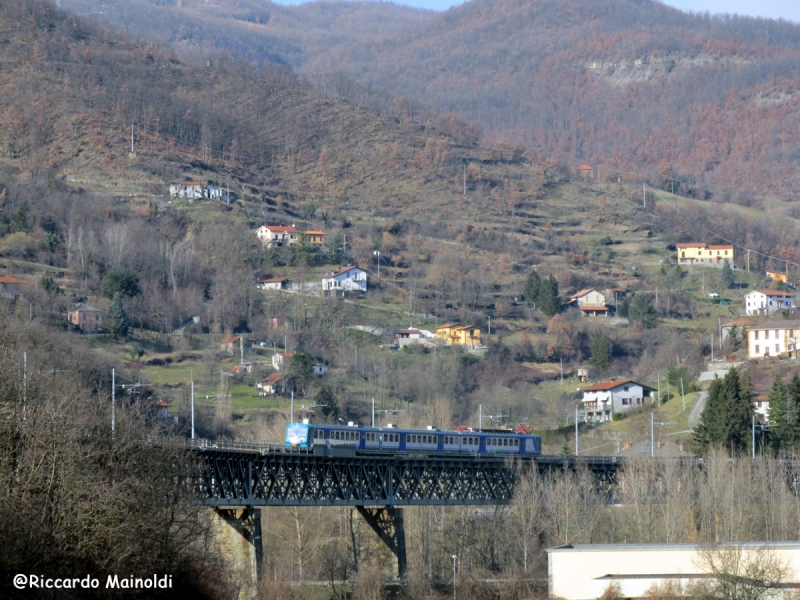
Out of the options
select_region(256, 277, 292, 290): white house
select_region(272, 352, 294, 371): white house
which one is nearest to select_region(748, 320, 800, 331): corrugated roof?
select_region(272, 352, 294, 371): white house

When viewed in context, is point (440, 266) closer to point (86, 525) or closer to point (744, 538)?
point (744, 538)

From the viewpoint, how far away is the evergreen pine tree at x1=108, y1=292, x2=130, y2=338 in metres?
145

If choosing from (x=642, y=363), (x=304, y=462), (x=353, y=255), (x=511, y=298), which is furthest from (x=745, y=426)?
(x=353, y=255)

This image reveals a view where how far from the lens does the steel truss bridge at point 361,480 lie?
67125 millimetres

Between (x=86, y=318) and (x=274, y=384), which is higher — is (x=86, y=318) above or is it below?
above

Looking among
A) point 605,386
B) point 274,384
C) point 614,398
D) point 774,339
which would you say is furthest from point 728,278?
point 274,384

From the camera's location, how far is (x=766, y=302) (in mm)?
172625

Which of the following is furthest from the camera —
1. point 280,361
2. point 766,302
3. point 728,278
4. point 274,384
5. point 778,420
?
point 728,278

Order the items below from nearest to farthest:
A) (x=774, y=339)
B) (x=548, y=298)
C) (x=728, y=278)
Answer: (x=774, y=339) < (x=548, y=298) < (x=728, y=278)

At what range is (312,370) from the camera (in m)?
138

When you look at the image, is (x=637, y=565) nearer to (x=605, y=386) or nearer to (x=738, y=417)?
(x=738, y=417)

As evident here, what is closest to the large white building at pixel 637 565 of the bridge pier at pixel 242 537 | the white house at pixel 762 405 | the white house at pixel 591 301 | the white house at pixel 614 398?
the bridge pier at pixel 242 537

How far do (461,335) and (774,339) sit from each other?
40.8 metres

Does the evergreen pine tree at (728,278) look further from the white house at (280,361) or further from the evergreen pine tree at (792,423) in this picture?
the evergreen pine tree at (792,423)
